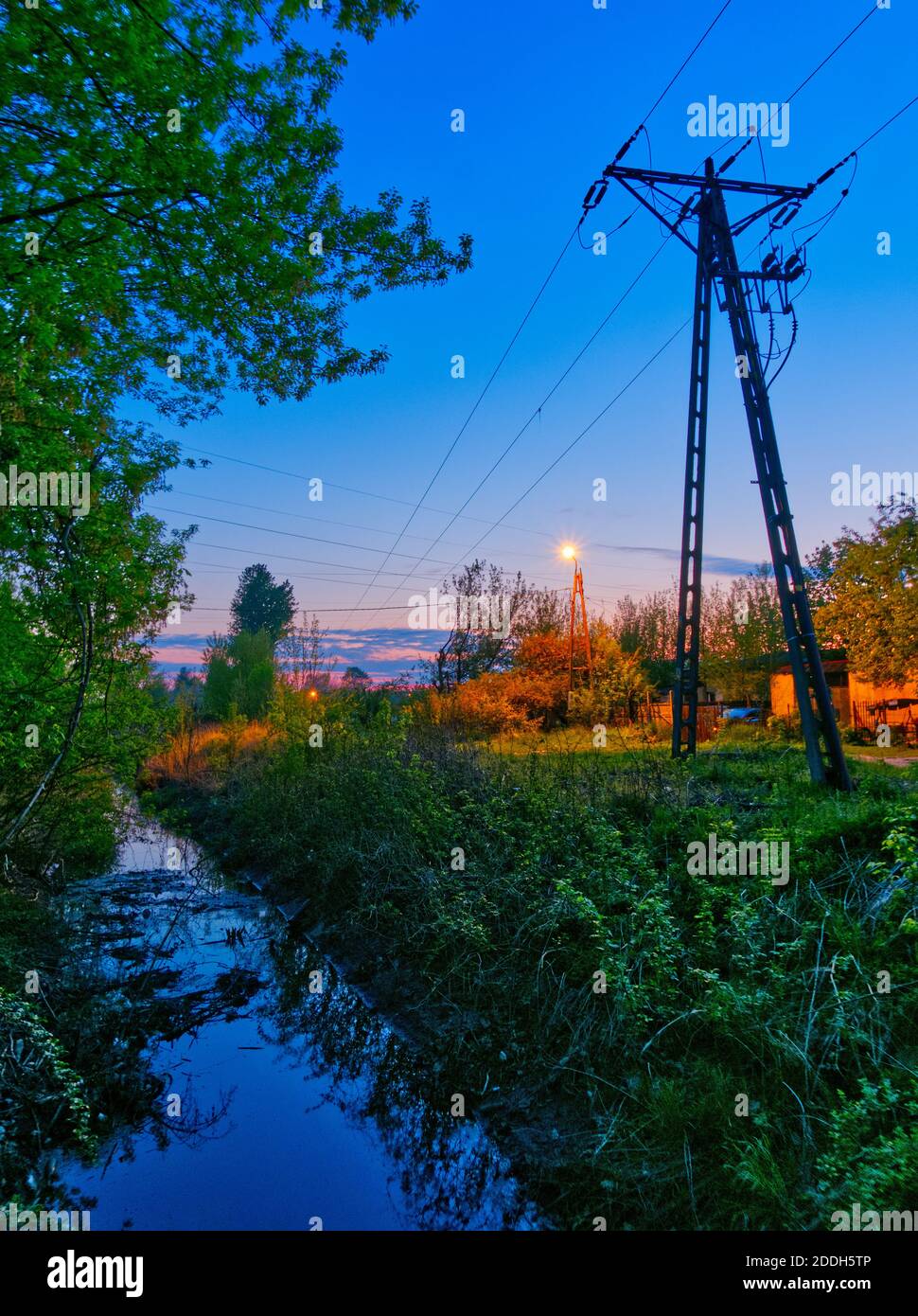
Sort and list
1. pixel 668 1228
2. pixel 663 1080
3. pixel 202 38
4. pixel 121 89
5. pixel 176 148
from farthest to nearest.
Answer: pixel 202 38, pixel 176 148, pixel 121 89, pixel 663 1080, pixel 668 1228

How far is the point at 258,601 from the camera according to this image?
79688mm

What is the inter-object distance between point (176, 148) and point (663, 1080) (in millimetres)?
7040

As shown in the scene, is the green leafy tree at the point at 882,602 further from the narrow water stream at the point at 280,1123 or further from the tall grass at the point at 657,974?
the narrow water stream at the point at 280,1123

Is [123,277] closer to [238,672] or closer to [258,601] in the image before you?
[238,672]

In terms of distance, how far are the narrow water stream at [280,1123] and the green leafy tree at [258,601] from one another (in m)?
73.4

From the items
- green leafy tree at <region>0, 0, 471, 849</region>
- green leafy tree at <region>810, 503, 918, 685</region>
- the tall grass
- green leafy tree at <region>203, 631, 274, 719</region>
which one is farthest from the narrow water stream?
green leafy tree at <region>203, 631, 274, 719</region>

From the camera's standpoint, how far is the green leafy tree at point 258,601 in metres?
78.8

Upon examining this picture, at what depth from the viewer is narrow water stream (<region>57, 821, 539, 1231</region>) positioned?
3.73 meters

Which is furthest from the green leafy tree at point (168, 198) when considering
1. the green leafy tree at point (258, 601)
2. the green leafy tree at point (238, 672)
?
the green leafy tree at point (258, 601)

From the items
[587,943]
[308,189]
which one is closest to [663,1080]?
[587,943]

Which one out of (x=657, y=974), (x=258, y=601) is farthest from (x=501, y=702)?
(x=258, y=601)

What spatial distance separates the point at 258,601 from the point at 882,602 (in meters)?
69.3

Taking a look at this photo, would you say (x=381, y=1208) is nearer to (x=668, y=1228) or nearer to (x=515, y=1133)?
(x=515, y=1133)

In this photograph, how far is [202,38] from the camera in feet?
16.4
